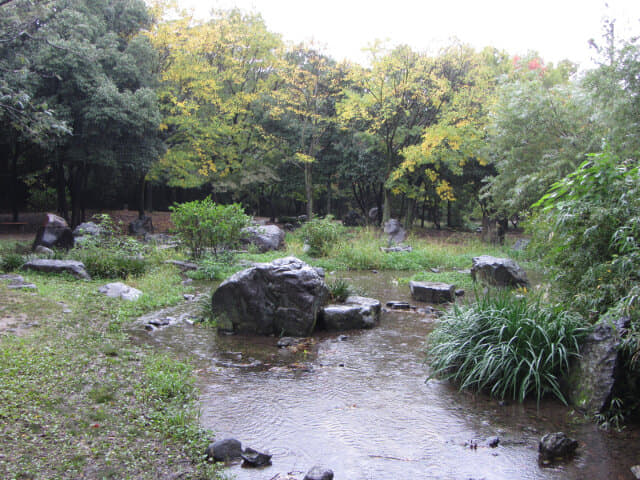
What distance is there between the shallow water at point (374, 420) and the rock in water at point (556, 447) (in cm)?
7

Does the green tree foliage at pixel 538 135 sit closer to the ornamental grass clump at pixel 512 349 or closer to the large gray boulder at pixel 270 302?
the large gray boulder at pixel 270 302

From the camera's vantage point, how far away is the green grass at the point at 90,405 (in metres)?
3.08

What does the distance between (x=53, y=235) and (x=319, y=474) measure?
40.9 feet

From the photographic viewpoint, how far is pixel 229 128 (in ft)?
70.2

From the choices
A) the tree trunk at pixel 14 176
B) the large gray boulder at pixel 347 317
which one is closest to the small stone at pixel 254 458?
the large gray boulder at pixel 347 317

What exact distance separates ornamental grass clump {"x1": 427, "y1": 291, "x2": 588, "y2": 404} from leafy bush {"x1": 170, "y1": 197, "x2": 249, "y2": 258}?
7.96m

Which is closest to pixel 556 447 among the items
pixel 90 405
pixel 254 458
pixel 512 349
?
pixel 512 349

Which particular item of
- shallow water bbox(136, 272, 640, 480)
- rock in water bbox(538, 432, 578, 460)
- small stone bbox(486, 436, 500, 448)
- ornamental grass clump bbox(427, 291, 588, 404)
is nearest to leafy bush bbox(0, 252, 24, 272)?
shallow water bbox(136, 272, 640, 480)

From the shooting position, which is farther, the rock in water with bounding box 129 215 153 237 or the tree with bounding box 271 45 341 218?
the tree with bounding box 271 45 341 218

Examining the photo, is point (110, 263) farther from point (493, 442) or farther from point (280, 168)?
point (280, 168)

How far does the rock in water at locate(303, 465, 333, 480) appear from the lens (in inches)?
124

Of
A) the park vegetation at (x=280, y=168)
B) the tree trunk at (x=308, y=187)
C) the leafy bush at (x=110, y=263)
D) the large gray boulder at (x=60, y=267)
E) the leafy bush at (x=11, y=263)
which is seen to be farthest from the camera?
the tree trunk at (x=308, y=187)

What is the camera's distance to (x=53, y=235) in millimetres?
13180

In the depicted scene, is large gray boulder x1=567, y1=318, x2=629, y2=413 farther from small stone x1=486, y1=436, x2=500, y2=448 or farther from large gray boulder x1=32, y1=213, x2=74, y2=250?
large gray boulder x1=32, y1=213, x2=74, y2=250
